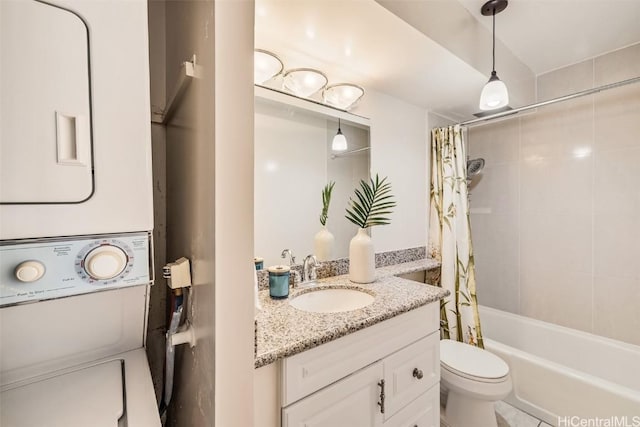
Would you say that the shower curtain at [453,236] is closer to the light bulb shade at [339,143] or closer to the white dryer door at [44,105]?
the light bulb shade at [339,143]

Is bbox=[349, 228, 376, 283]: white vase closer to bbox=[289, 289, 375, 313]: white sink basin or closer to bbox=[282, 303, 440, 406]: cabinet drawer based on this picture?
bbox=[289, 289, 375, 313]: white sink basin

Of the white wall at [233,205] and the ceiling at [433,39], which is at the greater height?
the ceiling at [433,39]

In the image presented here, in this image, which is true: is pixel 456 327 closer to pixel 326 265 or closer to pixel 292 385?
pixel 326 265

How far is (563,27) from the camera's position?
1.60 metres

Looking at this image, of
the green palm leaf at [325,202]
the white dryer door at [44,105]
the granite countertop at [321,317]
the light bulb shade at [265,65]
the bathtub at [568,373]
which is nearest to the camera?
the white dryer door at [44,105]

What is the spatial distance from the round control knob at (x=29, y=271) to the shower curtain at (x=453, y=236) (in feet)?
6.72

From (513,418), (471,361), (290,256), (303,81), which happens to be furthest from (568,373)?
(303,81)

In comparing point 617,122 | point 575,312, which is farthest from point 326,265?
point 617,122

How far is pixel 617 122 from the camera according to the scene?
1806 millimetres

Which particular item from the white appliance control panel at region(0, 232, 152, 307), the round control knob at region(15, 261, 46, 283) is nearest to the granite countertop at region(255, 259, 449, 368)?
the white appliance control panel at region(0, 232, 152, 307)

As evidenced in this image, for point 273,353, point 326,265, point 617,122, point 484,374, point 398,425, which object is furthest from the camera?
point 617,122

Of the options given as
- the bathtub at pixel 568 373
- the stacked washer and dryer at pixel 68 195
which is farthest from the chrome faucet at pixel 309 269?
the bathtub at pixel 568 373

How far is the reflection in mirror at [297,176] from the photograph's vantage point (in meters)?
1.30

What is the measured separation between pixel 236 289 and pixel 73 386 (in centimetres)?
49
